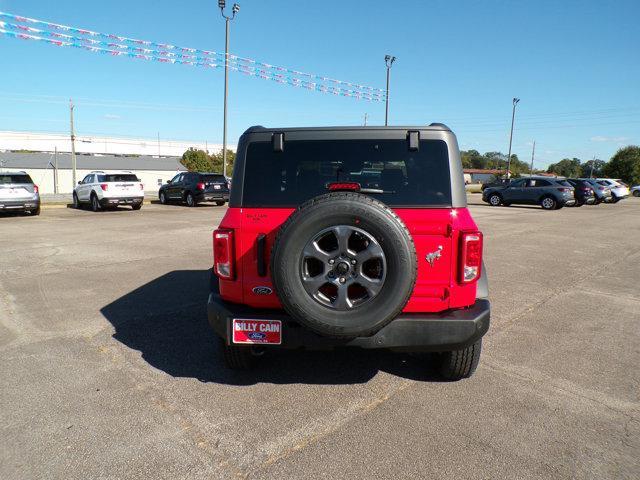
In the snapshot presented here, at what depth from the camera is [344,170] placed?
3.29 metres

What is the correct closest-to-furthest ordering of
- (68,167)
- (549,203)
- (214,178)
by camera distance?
(214,178), (549,203), (68,167)

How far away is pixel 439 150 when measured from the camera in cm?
321

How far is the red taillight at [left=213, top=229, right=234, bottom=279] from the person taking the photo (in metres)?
3.22

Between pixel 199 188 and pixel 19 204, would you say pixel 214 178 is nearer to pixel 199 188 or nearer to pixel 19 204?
pixel 199 188

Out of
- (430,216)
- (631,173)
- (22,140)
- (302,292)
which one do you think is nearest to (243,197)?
(302,292)

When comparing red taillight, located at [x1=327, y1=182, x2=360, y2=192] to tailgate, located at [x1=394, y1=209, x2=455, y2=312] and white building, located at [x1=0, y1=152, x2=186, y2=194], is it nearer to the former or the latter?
tailgate, located at [x1=394, y1=209, x2=455, y2=312]

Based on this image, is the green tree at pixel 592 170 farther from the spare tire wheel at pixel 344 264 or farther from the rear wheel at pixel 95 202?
the spare tire wheel at pixel 344 264

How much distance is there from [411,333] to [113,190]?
60.1ft

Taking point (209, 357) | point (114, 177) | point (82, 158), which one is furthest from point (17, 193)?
point (82, 158)

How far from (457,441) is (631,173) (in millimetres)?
88992

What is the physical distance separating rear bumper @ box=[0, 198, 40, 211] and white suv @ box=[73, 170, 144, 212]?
2772mm

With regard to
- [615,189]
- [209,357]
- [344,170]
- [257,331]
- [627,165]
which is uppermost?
[627,165]

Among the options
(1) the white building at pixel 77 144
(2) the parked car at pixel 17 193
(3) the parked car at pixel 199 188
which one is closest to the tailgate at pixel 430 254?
(2) the parked car at pixel 17 193

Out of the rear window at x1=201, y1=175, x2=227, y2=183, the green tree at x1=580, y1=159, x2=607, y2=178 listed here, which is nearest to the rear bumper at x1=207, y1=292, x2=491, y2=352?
the rear window at x1=201, y1=175, x2=227, y2=183
